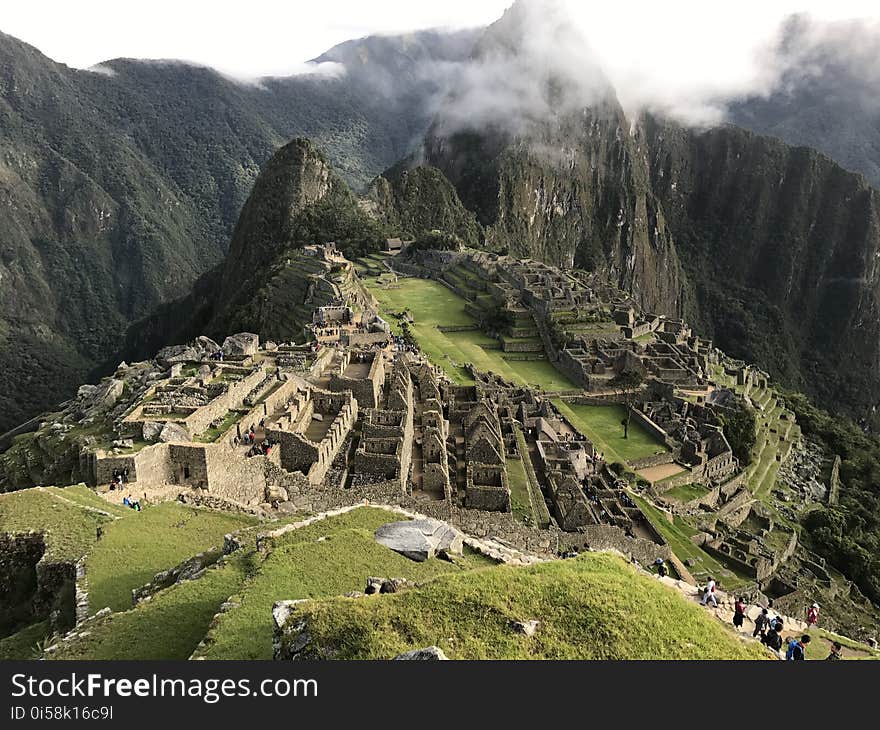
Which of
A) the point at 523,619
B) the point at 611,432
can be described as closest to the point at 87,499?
the point at 523,619

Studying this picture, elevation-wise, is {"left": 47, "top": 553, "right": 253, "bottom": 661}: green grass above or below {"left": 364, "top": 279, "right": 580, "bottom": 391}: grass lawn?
above

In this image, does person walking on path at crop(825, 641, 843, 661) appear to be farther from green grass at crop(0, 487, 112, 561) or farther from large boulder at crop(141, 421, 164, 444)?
large boulder at crop(141, 421, 164, 444)

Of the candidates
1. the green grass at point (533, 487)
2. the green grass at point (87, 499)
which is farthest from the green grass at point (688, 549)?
the green grass at point (87, 499)

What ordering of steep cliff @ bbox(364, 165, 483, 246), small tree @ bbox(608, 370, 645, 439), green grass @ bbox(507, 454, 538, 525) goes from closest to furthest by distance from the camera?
green grass @ bbox(507, 454, 538, 525) < small tree @ bbox(608, 370, 645, 439) < steep cliff @ bbox(364, 165, 483, 246)

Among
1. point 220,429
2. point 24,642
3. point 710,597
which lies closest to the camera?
point 24,642

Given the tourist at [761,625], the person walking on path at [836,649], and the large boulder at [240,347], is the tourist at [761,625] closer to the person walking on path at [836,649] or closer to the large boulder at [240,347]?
the person walking on path at [836,649]

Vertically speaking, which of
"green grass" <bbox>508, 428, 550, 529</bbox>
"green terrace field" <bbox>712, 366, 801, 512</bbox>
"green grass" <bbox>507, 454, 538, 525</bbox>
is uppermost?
"green grass" <bbox>507, 454, 538, 525</bbox>

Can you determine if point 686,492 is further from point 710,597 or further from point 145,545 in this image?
point 145,545

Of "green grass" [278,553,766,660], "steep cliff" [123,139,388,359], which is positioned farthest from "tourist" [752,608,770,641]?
"steep cliff" [123,139,388,359]

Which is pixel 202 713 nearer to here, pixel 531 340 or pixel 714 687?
pixel 714 687
